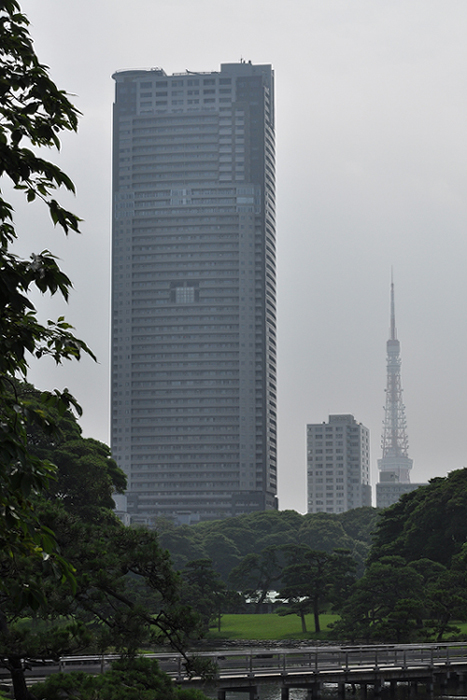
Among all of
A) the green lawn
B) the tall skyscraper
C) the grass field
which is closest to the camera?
the grass field

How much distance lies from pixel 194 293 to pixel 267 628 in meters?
119

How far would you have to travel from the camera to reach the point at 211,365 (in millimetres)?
179250

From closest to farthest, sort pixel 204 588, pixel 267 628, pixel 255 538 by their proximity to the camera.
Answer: pixel 204 588
pixel 267 628
pixel 255 538

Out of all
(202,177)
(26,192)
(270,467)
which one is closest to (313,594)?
(26,192)

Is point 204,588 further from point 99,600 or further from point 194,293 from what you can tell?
point 194,293

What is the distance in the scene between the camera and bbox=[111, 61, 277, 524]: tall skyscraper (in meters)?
174

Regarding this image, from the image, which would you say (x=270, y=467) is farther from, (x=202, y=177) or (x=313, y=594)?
(x=313, y=594)

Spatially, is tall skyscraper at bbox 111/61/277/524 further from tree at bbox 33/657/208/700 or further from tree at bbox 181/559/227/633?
tree at bbox 33/657/208/700

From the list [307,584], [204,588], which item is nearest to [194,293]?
[204,588]

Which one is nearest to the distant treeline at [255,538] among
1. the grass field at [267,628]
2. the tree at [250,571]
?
the tree at [250,571]

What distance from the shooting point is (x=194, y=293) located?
595 ft

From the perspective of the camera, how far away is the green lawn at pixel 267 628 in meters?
62.3

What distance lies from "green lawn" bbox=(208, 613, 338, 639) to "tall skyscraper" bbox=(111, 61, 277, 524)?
323ft

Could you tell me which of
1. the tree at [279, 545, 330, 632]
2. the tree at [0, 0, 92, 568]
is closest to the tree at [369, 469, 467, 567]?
the tree at [279, 545, 330, 632]
